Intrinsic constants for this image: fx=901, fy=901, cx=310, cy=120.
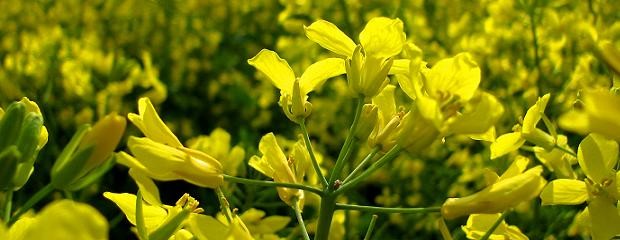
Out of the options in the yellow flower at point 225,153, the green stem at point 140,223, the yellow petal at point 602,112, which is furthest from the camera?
the yellow flower at point 225,153

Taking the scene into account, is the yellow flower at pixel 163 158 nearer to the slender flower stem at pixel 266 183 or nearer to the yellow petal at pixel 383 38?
the slender flower stem at pixel 266 183

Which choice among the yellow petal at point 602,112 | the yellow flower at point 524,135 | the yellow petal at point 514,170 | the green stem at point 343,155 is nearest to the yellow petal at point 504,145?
the yellow flower at point 524,135

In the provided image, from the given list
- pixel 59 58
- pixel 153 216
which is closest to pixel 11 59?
pixel 59 58

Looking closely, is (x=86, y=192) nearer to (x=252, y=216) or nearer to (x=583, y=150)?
(x=252, y=216)

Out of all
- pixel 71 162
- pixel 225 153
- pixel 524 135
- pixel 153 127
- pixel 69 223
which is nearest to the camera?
pixel 69 223

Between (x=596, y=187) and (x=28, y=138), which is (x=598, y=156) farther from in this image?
(x=28, y=138)

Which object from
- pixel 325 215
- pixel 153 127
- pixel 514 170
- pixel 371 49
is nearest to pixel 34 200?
pixel 153 127
